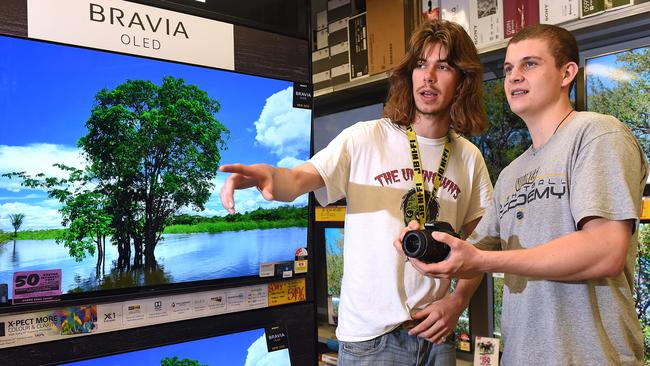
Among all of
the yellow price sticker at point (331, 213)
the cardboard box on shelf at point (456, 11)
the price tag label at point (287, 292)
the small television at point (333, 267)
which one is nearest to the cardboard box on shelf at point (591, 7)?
the cardboard box on shelf at point (456, 11)

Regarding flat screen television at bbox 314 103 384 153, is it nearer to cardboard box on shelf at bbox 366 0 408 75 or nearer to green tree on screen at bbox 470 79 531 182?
cardboard box on shelf at bbox 366 0 408 75

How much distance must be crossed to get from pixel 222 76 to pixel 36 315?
97 cm

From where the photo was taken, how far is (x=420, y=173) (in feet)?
5.32

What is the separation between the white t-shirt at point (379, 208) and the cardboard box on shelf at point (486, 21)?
852 millimetres

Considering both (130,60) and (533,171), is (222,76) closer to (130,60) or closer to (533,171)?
(130,60)

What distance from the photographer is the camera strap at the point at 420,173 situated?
5.24ft

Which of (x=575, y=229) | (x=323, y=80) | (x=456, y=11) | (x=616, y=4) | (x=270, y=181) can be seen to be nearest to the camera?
(x=575, y=229)

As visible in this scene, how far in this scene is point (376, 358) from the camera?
1509 mm

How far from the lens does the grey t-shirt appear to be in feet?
3.83

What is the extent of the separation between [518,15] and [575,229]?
1.34 m

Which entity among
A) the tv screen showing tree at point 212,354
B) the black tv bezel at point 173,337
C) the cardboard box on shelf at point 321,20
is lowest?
the tv screen showing tree at point 212,354

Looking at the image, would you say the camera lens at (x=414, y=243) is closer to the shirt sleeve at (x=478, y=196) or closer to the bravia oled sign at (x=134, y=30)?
the shirt sleeve at (x=478, y=196)

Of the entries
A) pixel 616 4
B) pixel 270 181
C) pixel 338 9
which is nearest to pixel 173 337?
pixel 270 181

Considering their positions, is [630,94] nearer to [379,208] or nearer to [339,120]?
[379,208]
